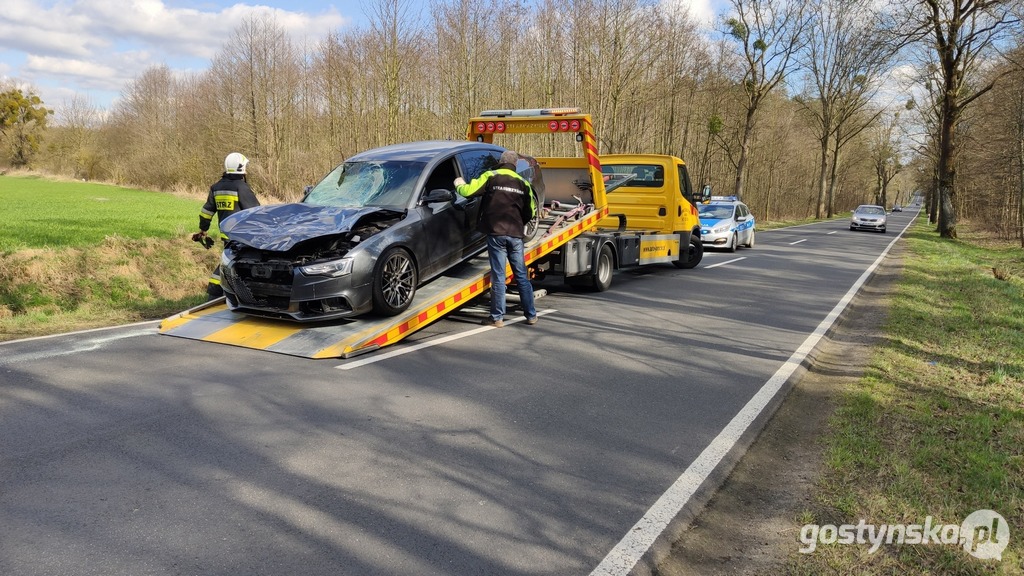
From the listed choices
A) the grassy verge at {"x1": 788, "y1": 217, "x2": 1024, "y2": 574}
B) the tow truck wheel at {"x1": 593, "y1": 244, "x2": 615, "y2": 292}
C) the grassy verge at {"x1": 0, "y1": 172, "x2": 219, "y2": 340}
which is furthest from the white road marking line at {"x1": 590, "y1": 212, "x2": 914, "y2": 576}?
the grassy verge at {"x1": 0, "y1": 172, "x2": 219, "y2": 340}

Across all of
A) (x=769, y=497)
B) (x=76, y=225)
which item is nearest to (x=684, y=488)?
(x=769, y=497)

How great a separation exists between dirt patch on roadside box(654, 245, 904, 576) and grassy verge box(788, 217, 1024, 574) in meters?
0.11

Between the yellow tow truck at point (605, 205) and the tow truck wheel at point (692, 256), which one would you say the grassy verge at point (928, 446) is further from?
the tow truck wheel at point (692, 256)

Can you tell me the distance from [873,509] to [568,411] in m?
2.14

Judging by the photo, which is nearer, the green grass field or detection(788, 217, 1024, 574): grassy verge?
detection(788, 217, 1024, 574): grassy verge

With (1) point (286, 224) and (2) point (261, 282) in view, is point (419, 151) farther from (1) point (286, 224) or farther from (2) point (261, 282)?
(2) point (261, 282)

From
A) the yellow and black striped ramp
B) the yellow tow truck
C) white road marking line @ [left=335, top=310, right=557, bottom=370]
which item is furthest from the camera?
the yellow tow truck

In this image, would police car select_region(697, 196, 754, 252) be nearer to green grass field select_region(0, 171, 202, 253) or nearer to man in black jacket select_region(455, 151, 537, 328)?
man in black jacket select_region(455, 151, 537, 328)

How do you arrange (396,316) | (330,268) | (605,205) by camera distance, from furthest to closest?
(605,205)
(396,316)
(330,268)

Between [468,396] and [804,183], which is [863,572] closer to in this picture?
[468,396]

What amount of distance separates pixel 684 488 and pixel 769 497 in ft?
1.61

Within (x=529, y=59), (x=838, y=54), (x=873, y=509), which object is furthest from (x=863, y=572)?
(x=838, y=54)

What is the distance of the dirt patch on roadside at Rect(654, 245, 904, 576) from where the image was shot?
123 inches

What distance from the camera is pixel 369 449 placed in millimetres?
4191
